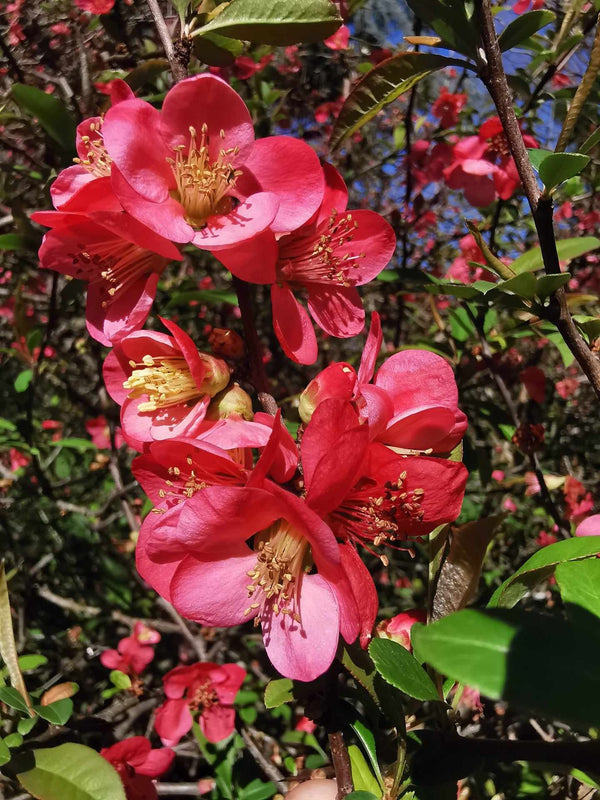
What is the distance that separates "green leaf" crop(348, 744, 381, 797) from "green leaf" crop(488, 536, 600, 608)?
29cm

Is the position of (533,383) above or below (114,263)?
below

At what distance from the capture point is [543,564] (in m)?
0.53

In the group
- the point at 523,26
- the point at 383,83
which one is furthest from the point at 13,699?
the point at 523,26

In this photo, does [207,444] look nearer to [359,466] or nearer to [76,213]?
[359,466]

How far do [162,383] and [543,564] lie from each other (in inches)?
18.9

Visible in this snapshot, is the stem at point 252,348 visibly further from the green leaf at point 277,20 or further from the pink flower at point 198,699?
the pink flower at point 198,699

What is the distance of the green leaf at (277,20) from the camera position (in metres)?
0.68

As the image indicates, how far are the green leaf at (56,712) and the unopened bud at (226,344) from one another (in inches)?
21.6

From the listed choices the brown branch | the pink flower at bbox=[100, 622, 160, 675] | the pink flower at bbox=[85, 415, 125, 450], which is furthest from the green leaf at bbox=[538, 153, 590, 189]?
the pink flower at bbox=[85, 415, 125, 450]

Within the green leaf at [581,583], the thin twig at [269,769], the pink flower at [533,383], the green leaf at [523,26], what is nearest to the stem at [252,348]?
the green leaf at [581,583]

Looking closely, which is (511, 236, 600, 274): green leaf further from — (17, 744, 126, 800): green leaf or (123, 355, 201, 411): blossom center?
(17, 744, 126, 800): green leaf

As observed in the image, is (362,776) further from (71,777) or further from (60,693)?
(60,693)

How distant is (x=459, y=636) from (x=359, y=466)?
0.80ft

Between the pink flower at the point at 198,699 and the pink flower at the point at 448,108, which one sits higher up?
the pink flower at the point at 448,108
